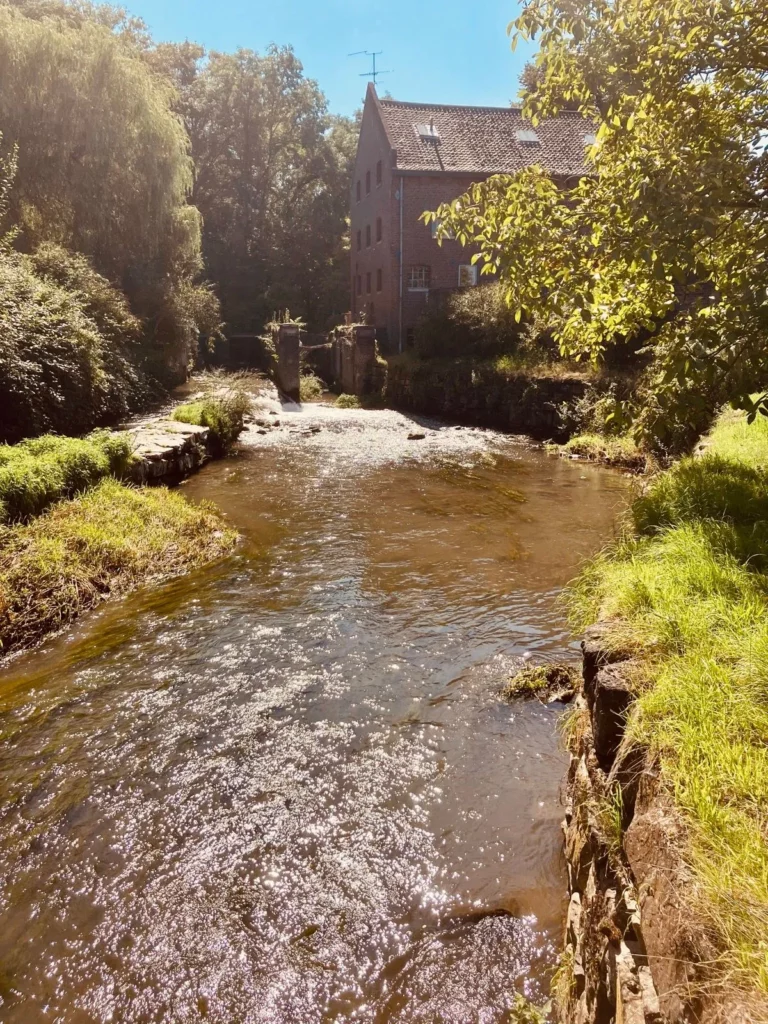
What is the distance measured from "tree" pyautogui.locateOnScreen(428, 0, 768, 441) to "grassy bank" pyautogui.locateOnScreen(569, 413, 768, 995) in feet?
2.80

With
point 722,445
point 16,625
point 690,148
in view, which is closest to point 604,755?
point 690,148

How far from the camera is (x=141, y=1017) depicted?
2.72m

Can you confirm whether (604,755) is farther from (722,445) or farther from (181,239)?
(181,239)

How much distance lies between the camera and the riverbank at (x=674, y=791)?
1762 mm

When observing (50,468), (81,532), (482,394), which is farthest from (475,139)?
(81,532)

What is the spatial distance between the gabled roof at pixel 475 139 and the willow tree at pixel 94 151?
9242mm

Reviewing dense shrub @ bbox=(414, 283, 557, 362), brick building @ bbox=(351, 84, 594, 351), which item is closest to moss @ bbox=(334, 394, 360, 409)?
dense shrub @ bbox=(414, 283, 557, 362)

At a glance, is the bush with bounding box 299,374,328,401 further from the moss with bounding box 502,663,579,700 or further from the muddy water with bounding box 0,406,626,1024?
the moss with bounding box 502,663,579,700

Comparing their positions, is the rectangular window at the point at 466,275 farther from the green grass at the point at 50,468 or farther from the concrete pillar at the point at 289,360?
the green grass at the point at 50,468

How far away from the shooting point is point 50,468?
7.89m

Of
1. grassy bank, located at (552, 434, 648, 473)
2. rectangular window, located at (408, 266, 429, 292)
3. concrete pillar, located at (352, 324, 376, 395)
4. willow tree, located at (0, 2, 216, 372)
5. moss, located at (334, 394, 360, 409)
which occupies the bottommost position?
grassy bank, located at (552, 434, 648, 473)

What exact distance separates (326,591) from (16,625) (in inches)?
115

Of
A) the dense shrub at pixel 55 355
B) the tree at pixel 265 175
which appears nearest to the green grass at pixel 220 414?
the dense shrub at pixel 55 355

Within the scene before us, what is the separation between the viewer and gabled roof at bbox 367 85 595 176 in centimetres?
2623
